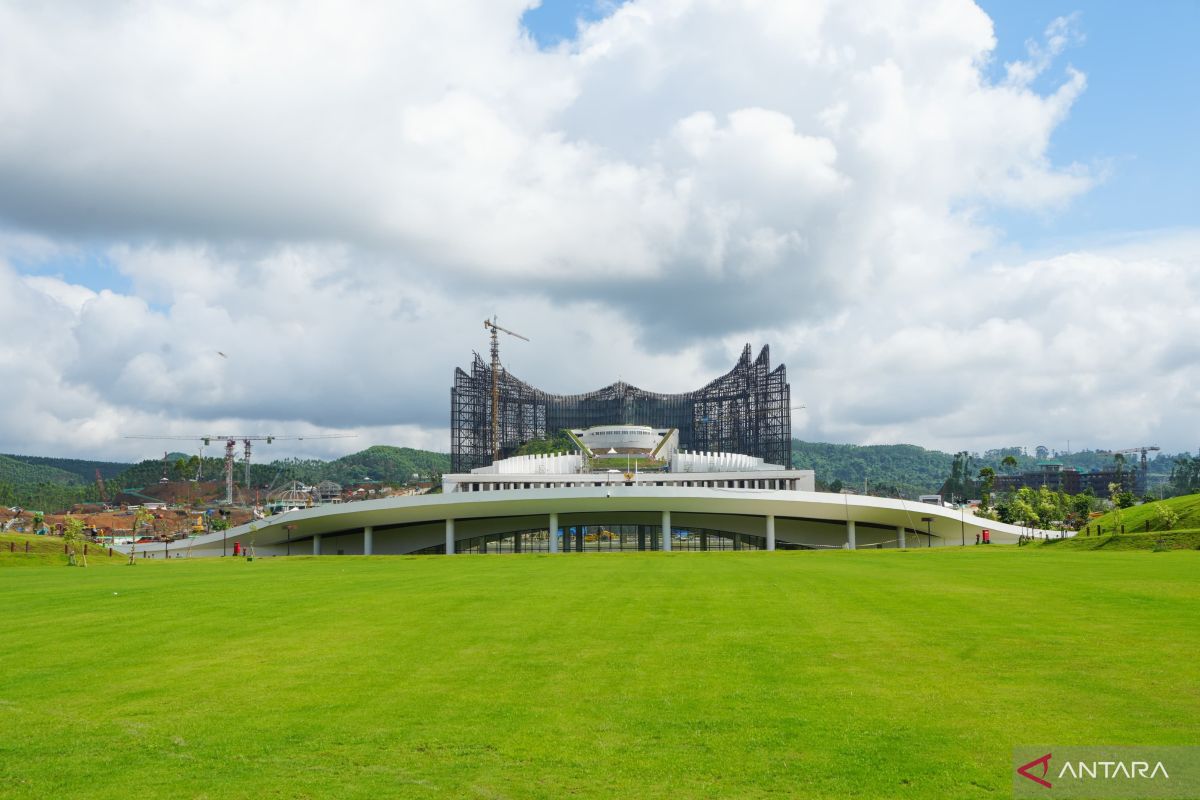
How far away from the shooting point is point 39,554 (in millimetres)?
41656

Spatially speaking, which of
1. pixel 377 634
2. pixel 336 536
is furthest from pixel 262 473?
pixel 377 634

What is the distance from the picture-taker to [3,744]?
329 inches

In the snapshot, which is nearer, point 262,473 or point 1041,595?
point 1041,595

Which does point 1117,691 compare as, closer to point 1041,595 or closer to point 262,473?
point 1041,595

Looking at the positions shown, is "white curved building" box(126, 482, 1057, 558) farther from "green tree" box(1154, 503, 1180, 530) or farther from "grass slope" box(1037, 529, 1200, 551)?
"grass slope" box(1037, 529, 1200, 551)

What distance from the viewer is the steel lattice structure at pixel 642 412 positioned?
11381 cm

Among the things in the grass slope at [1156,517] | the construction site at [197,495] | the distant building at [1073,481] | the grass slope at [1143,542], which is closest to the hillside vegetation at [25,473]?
the construction site at [197,495]

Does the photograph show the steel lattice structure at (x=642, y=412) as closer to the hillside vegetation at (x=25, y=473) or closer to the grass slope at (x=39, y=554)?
the grass slope at (x=39, y=554)

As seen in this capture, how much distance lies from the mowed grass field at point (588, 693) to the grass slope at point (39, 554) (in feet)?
83.4

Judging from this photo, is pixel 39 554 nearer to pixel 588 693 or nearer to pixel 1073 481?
pixel 588 693

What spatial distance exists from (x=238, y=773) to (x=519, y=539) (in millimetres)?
53542

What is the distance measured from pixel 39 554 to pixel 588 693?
136 ft

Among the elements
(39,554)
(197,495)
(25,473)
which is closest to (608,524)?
(39,554)

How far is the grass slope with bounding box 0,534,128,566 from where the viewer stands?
3950 centimetres
